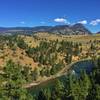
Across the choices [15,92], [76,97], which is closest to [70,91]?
[76,97]

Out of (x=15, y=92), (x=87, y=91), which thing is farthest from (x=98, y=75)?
(x=15, y=92)

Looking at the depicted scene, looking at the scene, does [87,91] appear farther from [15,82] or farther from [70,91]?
[15,82]

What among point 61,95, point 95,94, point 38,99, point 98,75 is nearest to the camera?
point 95,94

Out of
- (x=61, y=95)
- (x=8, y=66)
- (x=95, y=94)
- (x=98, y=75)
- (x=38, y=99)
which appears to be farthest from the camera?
(x=98, y=75)

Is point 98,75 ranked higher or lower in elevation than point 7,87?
lower

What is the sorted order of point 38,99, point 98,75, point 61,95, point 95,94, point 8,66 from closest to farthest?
point 8,66 → point 95,94 → point 61,95 → point 38,99 → point 98,75

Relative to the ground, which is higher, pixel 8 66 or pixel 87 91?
pixel 8 66

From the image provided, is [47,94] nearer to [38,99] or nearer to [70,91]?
[38,99]

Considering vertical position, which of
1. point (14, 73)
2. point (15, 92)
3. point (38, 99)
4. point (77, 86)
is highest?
point (14, 73)

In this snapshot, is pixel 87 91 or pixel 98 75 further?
pixel 98 75
